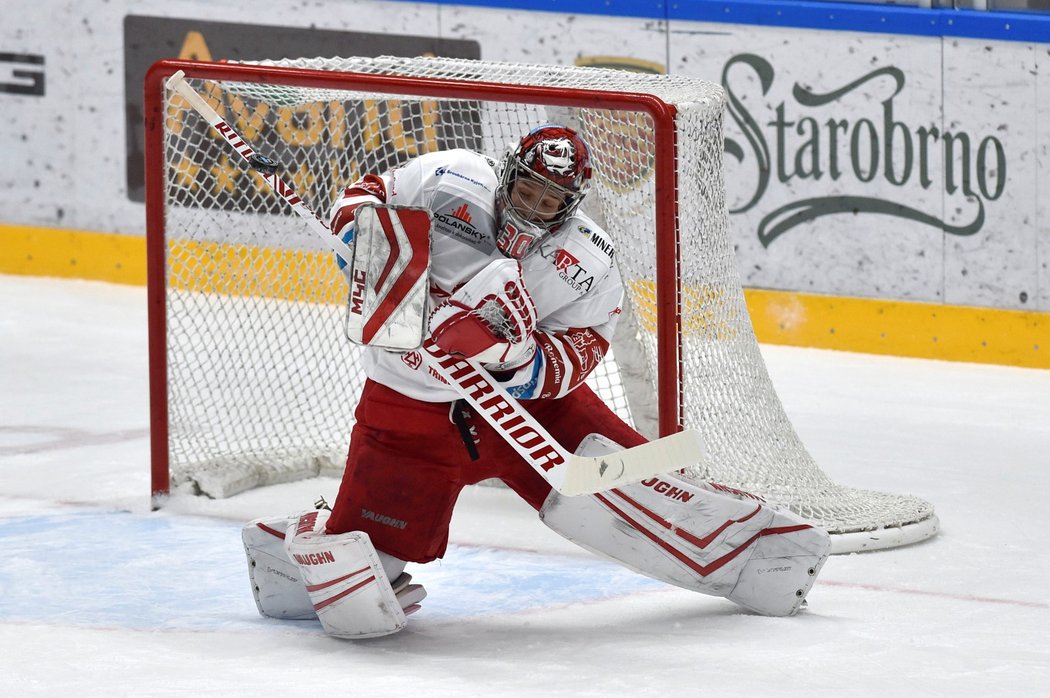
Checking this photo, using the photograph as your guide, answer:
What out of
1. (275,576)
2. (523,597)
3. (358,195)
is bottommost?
(523,597)

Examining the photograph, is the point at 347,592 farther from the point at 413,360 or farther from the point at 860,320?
the point at 860,320

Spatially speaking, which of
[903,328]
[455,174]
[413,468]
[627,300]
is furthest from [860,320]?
[413,468]

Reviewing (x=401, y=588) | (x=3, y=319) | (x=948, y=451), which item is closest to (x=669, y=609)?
(x=401, y=588)

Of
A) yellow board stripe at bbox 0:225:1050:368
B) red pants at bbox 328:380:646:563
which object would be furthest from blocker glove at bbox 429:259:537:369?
yellow board stripe at bbox 0:225:1050:368

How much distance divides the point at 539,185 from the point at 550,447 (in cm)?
45

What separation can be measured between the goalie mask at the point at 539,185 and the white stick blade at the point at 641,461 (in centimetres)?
39

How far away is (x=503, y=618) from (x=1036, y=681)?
98 cm

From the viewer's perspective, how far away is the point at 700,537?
3383mm

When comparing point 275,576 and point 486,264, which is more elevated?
point 486,264

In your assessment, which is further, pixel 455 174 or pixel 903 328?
pixel 903 328

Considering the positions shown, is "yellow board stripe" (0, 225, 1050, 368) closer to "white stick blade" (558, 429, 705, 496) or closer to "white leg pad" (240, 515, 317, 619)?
"white leg pad" (240, 515, 317, 619)

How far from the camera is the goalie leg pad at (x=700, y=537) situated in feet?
11.0

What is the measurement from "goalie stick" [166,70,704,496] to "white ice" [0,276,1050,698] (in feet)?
1.00

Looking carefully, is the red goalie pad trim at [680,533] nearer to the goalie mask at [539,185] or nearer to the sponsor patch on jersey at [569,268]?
the sponsor patch on jersey at [569,268]
